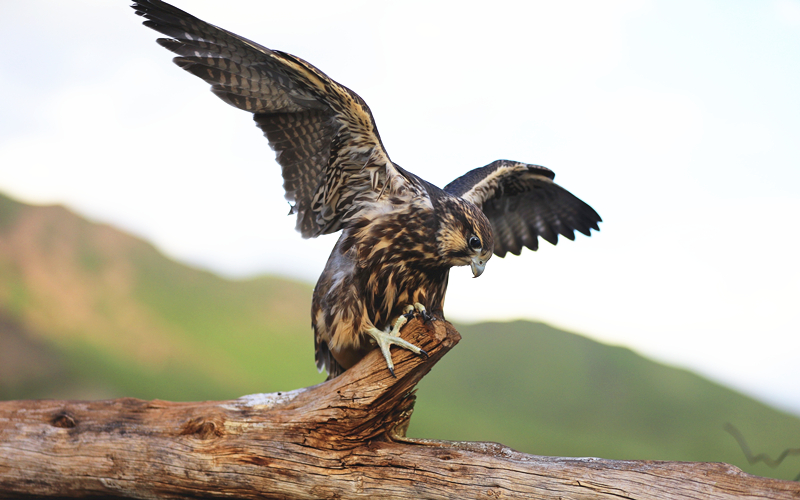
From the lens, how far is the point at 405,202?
2.47m

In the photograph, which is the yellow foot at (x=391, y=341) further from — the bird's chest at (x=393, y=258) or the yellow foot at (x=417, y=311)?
the bird's chest at (x=393, y=258)

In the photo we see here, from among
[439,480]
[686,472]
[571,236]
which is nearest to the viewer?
[686,472]

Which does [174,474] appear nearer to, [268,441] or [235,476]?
[235,476]

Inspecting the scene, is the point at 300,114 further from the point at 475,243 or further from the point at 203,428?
the point at 203,428

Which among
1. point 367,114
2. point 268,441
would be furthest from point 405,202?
point 268,441

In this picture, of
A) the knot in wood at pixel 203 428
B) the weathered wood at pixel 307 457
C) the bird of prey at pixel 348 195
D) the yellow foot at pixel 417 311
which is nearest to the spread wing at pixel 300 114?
the bird of prey at pixel 348 195

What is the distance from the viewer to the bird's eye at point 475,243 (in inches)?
93.0

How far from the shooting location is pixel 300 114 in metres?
2.49

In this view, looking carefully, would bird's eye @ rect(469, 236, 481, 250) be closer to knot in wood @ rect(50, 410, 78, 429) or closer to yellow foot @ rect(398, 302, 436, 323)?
yellow foot @ rect(398, 302, 436, 323)

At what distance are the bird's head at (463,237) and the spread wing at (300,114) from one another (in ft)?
0.90

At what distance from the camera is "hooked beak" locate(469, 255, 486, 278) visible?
7.97ft

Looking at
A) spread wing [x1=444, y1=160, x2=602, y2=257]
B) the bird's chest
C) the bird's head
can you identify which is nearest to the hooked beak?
the bird's head

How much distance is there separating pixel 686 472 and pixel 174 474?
2.00m

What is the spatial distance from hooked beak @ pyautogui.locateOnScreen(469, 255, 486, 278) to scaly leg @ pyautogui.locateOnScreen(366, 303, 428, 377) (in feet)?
1.08
